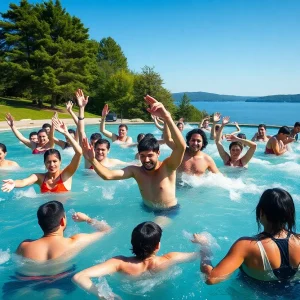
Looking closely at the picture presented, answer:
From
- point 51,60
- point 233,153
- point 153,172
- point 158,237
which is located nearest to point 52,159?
point 153,172

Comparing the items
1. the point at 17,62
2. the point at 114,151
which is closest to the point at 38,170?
the point at 114,151

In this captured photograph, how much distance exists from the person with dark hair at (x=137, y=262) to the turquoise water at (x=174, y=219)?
0.72 feet

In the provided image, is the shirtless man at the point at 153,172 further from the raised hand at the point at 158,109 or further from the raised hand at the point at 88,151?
the raised hand at the point at 158,109

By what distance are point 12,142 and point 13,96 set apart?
26798 mm

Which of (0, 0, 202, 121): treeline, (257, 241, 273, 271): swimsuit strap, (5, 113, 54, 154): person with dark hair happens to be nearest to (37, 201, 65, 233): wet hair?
Result: (257, 241, 273, 271): swimsuit strap

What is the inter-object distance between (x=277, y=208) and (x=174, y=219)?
2.83 metres

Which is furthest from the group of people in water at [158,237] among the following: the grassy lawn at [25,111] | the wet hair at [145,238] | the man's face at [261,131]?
the grassy lawn at [25,111]

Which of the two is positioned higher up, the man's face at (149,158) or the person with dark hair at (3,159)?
the man's face at (149,158)

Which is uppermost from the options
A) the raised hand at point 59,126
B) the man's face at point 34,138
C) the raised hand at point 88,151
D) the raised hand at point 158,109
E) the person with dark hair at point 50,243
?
the raised hand at point 158,109

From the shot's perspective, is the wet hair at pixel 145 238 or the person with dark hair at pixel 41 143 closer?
the wet hair at pixel 145 238

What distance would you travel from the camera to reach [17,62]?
32.3 meters

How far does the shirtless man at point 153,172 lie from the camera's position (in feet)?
13.6

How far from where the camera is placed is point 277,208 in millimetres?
2561

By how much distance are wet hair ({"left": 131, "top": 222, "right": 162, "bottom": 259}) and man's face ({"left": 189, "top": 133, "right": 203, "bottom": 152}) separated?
3.60 m
